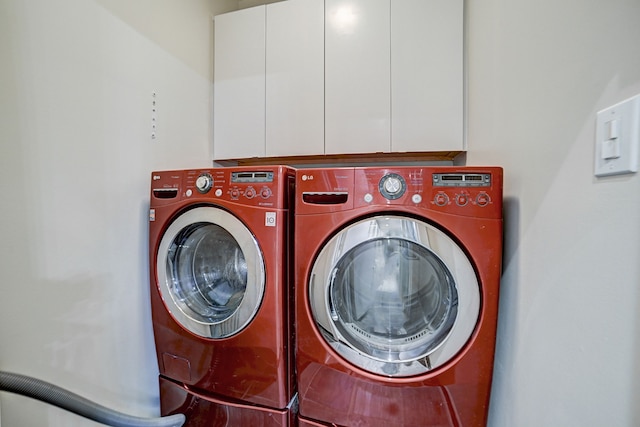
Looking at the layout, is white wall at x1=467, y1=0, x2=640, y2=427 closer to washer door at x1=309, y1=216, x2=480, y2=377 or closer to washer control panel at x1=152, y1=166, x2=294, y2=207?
washer door at x1=309, y1=216, x2=480, y2=377

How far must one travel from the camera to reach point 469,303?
772 millimetres

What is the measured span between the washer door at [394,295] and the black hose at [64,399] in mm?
697

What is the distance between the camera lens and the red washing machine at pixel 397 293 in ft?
2.54

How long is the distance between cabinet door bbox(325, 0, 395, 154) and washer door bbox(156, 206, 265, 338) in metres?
0.75

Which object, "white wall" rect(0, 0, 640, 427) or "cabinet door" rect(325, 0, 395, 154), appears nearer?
"white wall" rect(0, 0, 640, 427)

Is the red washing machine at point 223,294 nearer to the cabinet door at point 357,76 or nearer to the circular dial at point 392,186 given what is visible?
the circular dial at point 392,186

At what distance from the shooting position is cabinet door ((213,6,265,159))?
1.48m

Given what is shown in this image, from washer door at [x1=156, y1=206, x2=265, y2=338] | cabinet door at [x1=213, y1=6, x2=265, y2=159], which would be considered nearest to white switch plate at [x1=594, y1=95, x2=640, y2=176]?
washer door at [x1=156, y1=206, x2=265, y2=338]

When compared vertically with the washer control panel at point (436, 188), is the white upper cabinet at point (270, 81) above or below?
above

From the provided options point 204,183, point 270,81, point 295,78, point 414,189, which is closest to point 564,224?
point 414,189

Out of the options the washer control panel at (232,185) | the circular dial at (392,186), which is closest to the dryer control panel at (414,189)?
the circular dial at (392,186)

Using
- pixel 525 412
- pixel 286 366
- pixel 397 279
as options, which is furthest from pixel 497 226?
pixel 286 366

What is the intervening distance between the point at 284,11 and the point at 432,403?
6.39 feet

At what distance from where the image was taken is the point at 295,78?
1.43 metres
